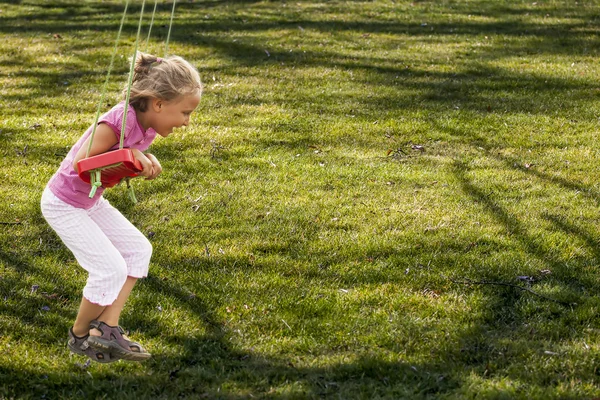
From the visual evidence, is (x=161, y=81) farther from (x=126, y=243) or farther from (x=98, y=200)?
(x=126, y=243)

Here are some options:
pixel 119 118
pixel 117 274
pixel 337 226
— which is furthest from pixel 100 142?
pixel 337 226

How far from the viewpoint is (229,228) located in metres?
5.32

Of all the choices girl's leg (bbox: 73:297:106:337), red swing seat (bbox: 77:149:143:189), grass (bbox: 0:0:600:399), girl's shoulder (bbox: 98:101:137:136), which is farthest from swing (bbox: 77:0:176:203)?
grass (bbox: 0:0:600:399)

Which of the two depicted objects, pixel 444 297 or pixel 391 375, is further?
pixel 444 297

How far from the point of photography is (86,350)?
3547 mm

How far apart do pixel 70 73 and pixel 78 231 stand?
21.6 feet

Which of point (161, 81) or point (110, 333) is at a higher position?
point (161, 81)

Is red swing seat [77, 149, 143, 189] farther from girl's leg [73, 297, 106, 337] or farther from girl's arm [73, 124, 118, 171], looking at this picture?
girl's leg [73, 297, 106, 337]

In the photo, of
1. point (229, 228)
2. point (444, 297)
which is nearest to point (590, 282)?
point (444, 297)

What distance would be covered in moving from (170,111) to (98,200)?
1.88ft

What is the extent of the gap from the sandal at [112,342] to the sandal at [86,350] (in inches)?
1.1

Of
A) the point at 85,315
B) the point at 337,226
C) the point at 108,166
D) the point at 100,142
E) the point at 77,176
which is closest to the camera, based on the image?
the point at 108,166

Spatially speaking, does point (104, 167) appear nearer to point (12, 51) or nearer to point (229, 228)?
point (229, 228)

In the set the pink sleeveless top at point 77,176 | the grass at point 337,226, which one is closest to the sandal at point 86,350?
the grass at point 337,226
